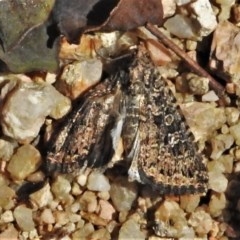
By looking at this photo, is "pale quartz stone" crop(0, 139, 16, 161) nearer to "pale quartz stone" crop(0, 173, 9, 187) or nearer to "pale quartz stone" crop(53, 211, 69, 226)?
"pale quartz stone" crop(0, 173, 9, 187)

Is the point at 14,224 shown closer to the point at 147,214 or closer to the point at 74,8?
the point at 147,214

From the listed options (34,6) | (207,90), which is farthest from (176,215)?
(34,6)

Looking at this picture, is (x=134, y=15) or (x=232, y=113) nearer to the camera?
(x=134, y=15)

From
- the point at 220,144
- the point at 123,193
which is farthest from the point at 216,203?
the point at 123,193

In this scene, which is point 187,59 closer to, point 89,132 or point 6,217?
point 89,132

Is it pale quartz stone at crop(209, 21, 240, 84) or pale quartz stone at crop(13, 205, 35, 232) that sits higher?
pale quartz stone at crop(209, 21, 240, 84)

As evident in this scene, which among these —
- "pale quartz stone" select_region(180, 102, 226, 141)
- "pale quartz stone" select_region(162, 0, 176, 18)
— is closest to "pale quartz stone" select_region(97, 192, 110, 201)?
"pale quartz stone" select_region(180, 102, 226, 141)
